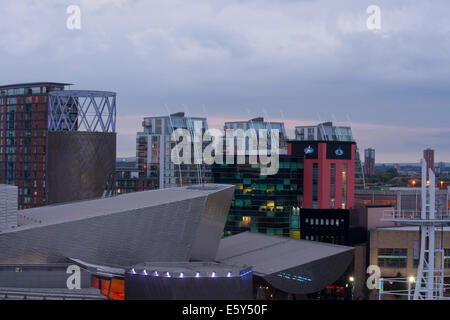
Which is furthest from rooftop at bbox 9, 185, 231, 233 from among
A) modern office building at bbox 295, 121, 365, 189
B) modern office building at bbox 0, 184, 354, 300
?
modern office building at bbox 295, 121, 365, 189

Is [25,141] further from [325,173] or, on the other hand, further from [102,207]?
→ [102,207]

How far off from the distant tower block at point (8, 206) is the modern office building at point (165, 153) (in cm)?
7207

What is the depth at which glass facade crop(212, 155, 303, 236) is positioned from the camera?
79.5 meters

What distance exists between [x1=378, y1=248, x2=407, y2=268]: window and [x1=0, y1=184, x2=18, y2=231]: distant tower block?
116 feet

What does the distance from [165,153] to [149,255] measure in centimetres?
7777

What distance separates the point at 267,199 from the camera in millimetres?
80000

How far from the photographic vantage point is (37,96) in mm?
110188

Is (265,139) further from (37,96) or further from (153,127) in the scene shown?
(37,96)

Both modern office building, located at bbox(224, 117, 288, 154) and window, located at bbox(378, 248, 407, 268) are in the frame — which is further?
modern office building, located at bbox(224, 117, 288, 154)

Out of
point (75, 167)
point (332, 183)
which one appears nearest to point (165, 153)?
point (332, 183)

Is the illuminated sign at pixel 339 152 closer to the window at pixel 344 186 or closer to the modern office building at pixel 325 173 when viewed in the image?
the modern office building at pixel 325 173

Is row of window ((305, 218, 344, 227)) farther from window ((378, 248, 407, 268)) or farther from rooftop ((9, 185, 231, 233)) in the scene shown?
rooftop ((9, 185, 231, 233))

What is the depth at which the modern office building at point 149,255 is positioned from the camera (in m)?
30.4
